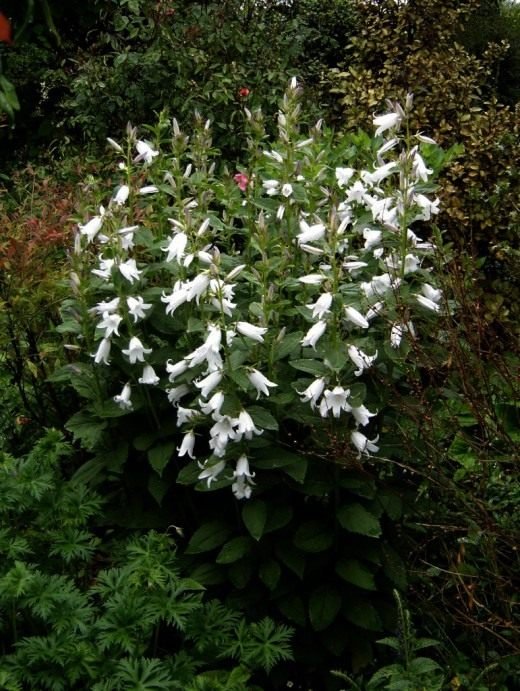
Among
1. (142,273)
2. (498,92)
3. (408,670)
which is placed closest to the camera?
(408,670)

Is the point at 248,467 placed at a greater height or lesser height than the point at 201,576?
greater

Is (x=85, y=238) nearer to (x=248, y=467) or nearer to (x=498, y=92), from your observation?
(x=248, y=467)

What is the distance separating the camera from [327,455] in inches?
105

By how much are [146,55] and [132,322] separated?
3.81 metres

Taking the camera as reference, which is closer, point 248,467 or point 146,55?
point 248,467

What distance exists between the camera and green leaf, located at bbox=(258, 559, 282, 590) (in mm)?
2842

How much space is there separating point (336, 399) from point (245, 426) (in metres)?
0.28

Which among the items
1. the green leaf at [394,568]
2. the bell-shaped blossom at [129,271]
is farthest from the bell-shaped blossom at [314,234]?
the green leaf at [394,568]

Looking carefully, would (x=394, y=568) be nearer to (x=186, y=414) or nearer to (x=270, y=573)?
(x=270, y=573)

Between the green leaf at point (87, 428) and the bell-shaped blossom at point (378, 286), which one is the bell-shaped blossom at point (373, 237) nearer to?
the bell-shaped blossom at point (378, 286)

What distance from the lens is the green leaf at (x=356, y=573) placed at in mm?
2828

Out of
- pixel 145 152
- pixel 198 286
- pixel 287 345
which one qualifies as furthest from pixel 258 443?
pixel 145 152

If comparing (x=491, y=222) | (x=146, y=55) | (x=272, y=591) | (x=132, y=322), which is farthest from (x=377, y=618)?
(x=146, y=55)

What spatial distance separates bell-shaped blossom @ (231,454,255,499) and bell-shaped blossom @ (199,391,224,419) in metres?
0.17
